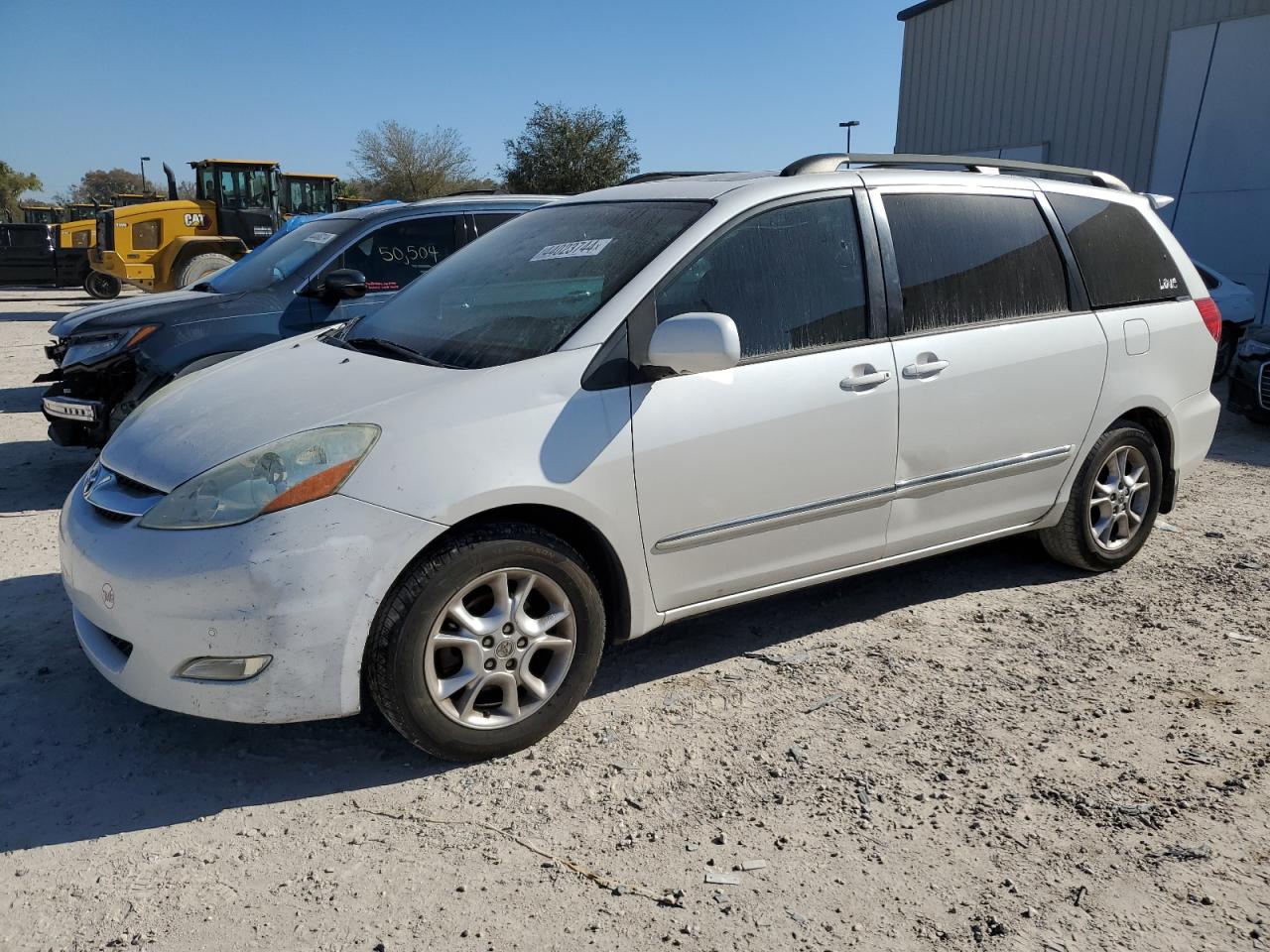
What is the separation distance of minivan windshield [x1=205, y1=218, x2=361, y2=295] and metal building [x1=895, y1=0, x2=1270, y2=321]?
13.1m

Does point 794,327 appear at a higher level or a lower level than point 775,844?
higher

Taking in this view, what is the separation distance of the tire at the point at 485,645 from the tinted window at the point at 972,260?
1712mm

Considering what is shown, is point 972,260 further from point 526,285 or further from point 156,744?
point 156,744

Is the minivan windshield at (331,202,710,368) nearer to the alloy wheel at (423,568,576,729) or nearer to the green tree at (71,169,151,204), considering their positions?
the alloy wheel at (423,568,576,729)

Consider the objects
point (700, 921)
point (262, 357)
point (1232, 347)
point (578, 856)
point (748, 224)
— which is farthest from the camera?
point (1232, 347)

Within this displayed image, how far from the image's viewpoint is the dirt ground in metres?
2.35

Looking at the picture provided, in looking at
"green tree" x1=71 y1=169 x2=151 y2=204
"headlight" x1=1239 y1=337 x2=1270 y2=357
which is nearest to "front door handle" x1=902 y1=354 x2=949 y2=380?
"headlight" x1=1239 y1=337 x2=1270 y2=357

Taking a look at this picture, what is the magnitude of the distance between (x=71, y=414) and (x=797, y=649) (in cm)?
463

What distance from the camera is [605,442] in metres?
3.04

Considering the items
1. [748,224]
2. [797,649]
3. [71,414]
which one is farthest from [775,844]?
[71,414]

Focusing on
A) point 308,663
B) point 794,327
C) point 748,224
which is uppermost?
point 748,224

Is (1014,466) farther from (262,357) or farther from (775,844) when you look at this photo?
(262,357)

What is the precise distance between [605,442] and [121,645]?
156 cm

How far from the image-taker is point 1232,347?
38.5 feet
